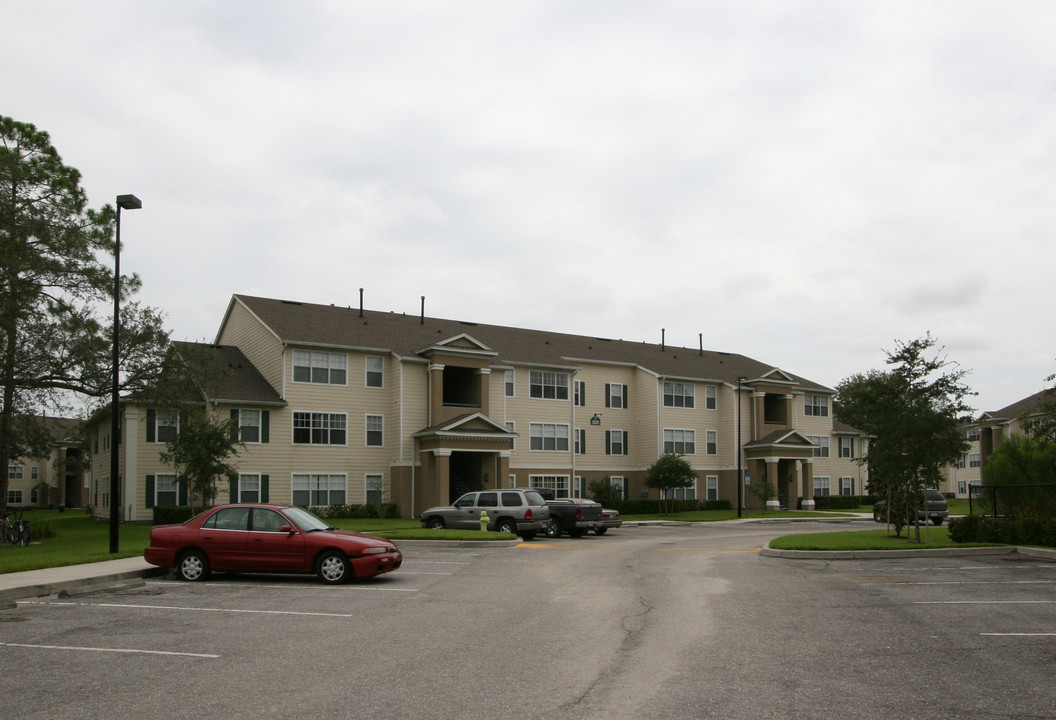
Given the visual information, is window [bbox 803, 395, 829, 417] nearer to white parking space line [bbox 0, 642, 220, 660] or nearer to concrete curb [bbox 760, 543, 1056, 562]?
concrete curb [bbox 760, 543, 1056, 562]

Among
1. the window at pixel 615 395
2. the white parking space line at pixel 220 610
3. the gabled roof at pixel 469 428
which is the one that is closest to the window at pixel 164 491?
the gabled roof at pixel 469 428

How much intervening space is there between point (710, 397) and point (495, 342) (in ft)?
47.7

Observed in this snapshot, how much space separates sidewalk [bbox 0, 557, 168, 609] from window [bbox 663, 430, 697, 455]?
37.9 m

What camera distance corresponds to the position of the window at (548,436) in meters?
50.1

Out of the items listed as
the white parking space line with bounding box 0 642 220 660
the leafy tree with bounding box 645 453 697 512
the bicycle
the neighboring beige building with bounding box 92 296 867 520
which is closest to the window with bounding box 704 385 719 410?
the neighboring beige building with bounding box 92 296 867 520

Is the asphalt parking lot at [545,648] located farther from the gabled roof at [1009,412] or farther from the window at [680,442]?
the gabled roof at [1009,412]

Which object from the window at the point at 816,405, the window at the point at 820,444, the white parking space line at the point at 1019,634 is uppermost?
the window at the point at 816,405

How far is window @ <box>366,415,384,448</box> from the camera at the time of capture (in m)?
44.4

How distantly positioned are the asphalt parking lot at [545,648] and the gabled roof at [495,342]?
91.6 feet

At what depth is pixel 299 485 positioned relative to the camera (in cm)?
4206

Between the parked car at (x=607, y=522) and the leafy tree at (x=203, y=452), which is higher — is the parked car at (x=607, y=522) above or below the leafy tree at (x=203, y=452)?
below

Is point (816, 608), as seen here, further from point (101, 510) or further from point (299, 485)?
point (101, 510)

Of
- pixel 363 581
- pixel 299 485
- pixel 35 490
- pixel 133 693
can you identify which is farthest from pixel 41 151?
pixel 35 490

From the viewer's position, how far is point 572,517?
31.9 meters
